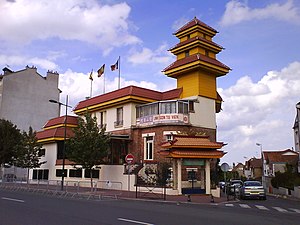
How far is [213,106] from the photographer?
128 feet

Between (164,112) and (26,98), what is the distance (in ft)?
113

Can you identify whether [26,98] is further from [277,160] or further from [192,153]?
[277,160]

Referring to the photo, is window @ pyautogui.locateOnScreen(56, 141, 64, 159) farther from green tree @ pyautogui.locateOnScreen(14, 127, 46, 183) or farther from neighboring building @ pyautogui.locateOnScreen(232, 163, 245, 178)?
neighboring building @ pyautogui.locateOnScreen(232, 163, 245, 178)

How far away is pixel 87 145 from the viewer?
97.2 ft

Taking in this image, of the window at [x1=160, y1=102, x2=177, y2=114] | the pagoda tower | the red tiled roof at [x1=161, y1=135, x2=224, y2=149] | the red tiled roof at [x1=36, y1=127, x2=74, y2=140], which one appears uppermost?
the pagoda tower

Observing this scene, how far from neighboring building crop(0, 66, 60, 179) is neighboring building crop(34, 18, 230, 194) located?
60.9ft

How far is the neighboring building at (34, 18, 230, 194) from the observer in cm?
3447

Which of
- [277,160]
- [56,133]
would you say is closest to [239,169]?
[277,160]

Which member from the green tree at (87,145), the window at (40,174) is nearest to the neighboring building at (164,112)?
the window at (40,174)

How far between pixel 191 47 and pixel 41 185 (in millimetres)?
21875

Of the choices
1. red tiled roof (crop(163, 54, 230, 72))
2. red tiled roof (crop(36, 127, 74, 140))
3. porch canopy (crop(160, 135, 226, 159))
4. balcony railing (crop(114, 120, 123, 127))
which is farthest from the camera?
red tiled roof (crop(36, 127, 74, 140))

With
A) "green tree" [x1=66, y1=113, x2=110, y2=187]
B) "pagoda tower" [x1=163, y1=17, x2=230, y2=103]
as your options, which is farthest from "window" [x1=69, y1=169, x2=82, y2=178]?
"pagoda tower" [x1=163, y1=17, x2=230, y2=103]

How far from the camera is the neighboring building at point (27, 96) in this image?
59.0 m

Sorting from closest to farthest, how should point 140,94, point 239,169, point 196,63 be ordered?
point 196,63
point 140,94
point 239,169
